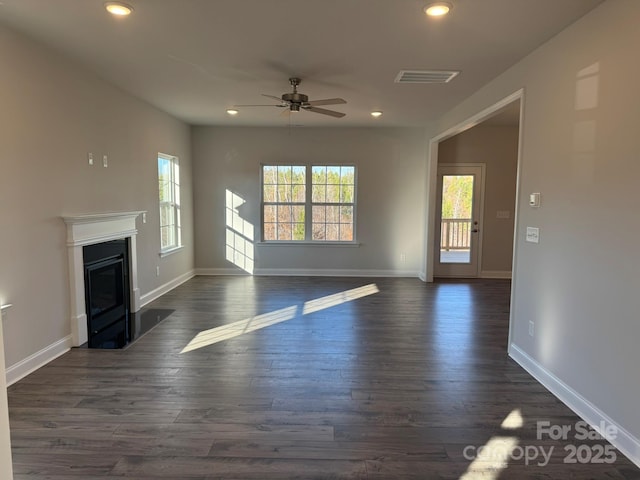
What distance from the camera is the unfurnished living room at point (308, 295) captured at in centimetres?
220

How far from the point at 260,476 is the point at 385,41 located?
311cm

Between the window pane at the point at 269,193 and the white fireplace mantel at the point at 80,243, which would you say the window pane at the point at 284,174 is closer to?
the window pane at the point at 269,193

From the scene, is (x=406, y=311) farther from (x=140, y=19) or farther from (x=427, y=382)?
(x=140, y=19)

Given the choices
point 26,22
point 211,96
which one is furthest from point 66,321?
point 211,96

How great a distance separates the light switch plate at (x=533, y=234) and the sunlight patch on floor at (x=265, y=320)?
8.63ft

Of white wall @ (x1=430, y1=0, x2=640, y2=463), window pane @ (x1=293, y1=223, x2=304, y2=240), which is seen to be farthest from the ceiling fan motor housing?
window pane @ (x1=293, y1=223, x2=304, y2=240)

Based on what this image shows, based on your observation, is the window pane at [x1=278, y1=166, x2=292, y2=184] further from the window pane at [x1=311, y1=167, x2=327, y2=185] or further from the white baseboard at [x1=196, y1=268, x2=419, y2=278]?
the white baseboard at [x1=196, y1=268, x2=419, y2=278]

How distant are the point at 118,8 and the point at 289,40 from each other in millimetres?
1210

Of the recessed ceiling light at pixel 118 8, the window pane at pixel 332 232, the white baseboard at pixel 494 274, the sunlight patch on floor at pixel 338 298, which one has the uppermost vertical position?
the recessed ceiling light at pixel 118 8

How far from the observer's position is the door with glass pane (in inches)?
276

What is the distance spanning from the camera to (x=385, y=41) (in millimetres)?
3072

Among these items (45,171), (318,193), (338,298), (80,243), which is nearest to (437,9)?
(45,171)

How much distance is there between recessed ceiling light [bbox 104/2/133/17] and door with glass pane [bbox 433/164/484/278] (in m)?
5.60

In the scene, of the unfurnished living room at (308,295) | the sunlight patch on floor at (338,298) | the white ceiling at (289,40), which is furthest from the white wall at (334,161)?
the white ceiling at (289,40)
